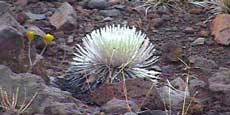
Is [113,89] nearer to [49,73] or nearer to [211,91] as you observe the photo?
[211,91]

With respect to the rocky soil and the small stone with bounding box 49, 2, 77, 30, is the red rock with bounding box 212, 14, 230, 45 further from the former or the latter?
the small stone with bounding box 49, 2, 77, 30

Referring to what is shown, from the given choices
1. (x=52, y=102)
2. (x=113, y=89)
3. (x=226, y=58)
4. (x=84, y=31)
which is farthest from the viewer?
(x=84, y=31)

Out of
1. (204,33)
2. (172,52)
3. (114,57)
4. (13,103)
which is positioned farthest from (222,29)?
(13,103)

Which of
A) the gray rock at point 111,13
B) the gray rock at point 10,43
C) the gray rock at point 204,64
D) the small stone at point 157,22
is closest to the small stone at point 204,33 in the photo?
the small stone at point 157,22

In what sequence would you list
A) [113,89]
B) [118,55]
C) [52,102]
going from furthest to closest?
[118,55] → [113,89] → [52,102]

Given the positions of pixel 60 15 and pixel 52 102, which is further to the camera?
pixel 60 15

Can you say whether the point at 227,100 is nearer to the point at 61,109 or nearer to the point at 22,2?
the point at 61,109

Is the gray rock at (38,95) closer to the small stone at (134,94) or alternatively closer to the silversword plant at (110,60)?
the small stone at (134,94)

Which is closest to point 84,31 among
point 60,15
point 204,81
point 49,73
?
point 60,15
